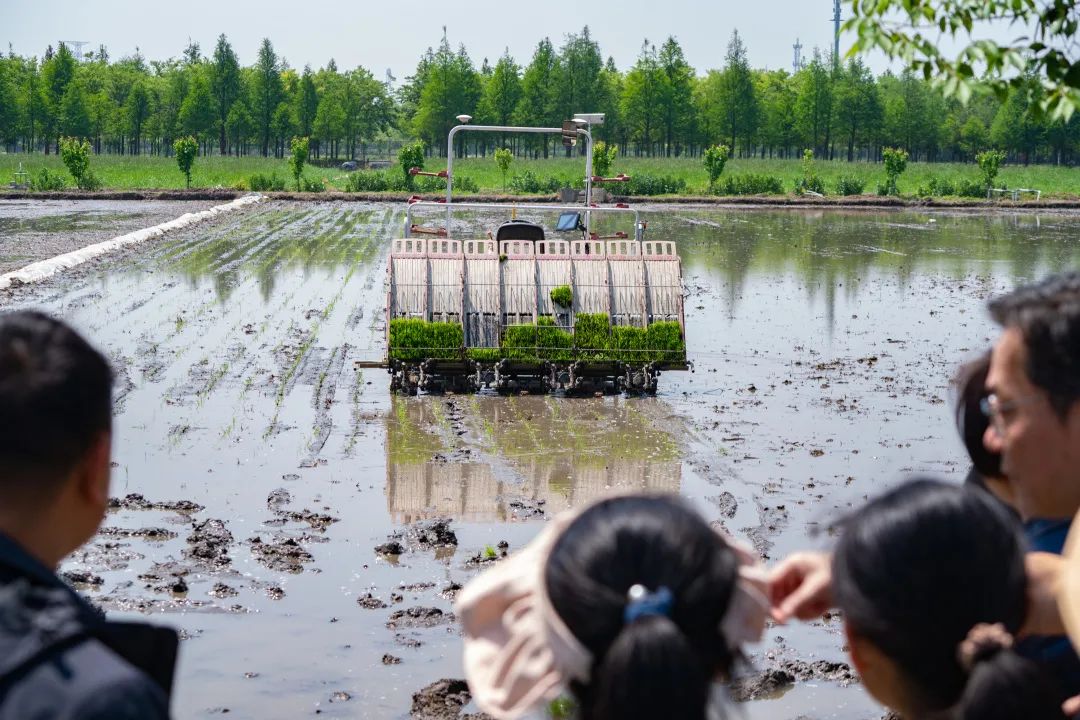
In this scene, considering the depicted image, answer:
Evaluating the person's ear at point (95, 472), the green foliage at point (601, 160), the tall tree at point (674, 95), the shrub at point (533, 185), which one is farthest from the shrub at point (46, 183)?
the person's ear at point (95, 472)

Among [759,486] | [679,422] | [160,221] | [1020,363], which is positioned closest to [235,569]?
[759,486]

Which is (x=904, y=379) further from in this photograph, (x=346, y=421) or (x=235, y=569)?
(x=235, y=569)

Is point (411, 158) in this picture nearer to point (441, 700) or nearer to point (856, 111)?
point (856, 111)

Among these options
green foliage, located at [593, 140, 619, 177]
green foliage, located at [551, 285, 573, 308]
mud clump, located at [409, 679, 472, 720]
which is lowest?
mud clump, located at [409, 679, 472, 720]

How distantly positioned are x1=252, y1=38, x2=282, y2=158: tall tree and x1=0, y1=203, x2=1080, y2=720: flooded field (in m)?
69.8

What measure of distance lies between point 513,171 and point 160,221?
36246 millimetres

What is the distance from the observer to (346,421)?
520 inches

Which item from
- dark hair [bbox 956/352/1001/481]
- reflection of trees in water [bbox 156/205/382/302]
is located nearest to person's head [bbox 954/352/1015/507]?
dark hair [bbox 956/352/1001/481]

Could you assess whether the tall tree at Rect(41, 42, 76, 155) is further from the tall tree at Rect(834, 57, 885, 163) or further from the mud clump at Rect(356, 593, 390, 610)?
the mud clump at Rect(356, 593, 390, 610)

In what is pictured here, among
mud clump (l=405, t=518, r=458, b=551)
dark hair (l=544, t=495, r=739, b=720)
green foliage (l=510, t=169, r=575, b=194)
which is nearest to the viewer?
dark hair (l=544, t=495, r=739, b=720)

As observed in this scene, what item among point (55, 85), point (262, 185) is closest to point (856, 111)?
point (262, 185)

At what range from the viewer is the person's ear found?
2.10 metres

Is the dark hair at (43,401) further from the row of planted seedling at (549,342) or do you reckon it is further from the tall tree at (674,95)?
the tall tree at (674,95)

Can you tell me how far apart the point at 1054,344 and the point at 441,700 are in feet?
15.5
